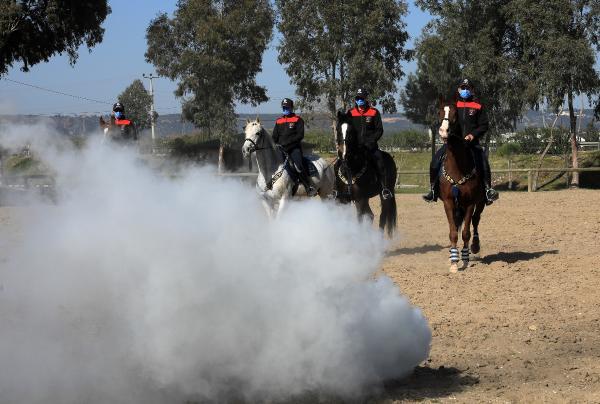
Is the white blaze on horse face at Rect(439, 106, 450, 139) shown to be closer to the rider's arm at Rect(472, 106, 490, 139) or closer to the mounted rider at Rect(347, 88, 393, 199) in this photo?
the rider's arm at Rect(472, 106, 490, 139)

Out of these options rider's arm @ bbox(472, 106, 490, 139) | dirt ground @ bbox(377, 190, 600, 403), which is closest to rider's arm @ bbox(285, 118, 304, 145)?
dirt ground @ bbox(377, 190, 600, 403)

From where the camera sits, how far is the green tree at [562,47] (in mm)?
44719

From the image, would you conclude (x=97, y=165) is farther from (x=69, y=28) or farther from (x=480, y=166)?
(x=69, y=28)

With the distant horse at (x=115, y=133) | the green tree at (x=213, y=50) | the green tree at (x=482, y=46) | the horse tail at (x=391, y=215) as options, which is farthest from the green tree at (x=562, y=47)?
the distant horse at (x=115, y=133)

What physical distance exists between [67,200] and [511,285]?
8.32 m

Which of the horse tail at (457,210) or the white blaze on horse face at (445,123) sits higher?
the white blaze on horse face at (445,123)

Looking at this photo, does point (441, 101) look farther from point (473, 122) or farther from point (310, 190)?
point (310, 190)

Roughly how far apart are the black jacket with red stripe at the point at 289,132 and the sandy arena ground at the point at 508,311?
2906mm

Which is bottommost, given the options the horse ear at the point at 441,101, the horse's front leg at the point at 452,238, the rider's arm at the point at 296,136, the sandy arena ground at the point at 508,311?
the sandy arena ground at the point at 508,311

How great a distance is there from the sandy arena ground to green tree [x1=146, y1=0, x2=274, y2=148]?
40.3 m

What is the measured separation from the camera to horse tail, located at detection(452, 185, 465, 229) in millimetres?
14773

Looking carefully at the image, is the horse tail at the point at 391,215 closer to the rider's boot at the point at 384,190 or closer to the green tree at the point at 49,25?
the rider's boot at the point at 384,190

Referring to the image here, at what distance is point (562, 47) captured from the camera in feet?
146

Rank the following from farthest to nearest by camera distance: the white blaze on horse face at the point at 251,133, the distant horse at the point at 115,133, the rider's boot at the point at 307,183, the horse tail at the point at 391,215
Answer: the horse tail at the point at 391,215 → the rider's boot at the point at 307,183 → the white blaze on horse face at the point at 251,133 → the distant horse at the point at 115,133
